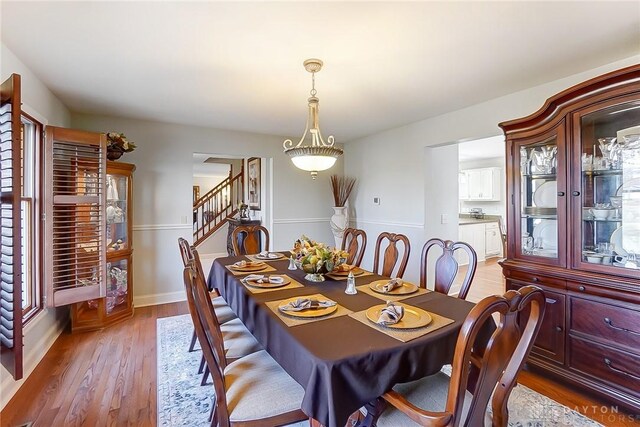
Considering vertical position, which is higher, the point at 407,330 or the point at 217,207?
the point at 217,207

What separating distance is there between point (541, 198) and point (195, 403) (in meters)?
3.06

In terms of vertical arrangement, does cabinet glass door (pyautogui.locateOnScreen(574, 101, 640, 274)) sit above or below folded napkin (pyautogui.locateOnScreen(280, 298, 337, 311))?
above

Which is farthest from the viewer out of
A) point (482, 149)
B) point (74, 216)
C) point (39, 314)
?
point (482, 149)

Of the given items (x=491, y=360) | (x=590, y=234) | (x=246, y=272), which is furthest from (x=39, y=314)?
(x=590, y=234)

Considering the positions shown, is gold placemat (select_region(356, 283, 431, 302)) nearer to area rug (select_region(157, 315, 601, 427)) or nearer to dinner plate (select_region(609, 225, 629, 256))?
area rug (select_region(157, 315, 601, 427))

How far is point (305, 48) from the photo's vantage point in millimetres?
2221

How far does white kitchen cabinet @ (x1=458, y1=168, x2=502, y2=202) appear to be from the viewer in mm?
7484

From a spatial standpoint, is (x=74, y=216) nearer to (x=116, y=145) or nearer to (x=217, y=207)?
(x=116, y=145)

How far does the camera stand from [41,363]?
2664 millimetres

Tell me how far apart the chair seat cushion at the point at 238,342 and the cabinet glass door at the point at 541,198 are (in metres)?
2.27

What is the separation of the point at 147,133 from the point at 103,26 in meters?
2.41

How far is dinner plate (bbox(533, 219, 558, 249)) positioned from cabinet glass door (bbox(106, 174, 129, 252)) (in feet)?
13.8

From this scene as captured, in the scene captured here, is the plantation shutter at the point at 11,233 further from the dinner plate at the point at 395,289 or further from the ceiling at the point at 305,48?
the dinner plate at the point at 395,289

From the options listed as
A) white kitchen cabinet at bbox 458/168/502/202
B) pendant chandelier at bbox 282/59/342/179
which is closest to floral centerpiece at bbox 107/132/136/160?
pendant chandelier at bbox 282/59/342/179
